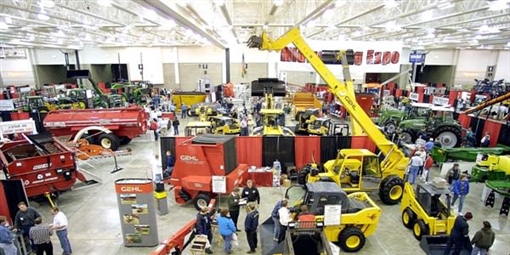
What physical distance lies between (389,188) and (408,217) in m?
1.51

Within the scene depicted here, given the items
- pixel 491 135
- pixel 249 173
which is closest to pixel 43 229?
pixel 249 173

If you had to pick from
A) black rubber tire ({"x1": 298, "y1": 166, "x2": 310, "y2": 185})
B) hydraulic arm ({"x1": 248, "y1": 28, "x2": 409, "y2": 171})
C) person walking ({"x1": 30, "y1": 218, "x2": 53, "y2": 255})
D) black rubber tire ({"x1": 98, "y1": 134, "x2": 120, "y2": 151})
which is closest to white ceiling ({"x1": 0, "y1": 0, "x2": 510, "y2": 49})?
hydraulic arm ({"x1": 248, "y1": 28, "x2": 409, "y2": 171})

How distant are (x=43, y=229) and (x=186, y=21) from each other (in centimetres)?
1033

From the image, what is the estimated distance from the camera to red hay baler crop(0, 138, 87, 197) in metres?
9.66

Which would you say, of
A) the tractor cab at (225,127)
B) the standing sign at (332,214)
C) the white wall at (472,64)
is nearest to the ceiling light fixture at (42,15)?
the tractor cab at (225,127)

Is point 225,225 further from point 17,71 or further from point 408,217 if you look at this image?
point 17,71

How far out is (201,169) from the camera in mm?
9906

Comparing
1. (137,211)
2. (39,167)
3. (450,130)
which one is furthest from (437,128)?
(39,167)

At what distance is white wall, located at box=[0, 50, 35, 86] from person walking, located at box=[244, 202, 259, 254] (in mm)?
44292

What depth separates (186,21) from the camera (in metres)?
14.2

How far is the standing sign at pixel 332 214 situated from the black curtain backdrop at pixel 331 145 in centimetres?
587

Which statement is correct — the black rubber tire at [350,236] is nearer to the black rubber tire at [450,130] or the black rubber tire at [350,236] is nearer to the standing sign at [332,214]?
the standing sign at [332,214]

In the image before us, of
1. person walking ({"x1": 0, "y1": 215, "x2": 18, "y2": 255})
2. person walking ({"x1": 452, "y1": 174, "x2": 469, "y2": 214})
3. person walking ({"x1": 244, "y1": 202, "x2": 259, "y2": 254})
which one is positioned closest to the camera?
person walking ({"x1": 0, "y1": 215, "x2": 18, "y2": 255})

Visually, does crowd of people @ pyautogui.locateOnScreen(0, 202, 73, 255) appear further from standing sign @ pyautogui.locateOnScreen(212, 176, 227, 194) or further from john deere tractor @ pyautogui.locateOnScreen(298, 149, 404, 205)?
john deere tractor @ pyautogui.locateOnScreen(298, 149, 404, 205)
